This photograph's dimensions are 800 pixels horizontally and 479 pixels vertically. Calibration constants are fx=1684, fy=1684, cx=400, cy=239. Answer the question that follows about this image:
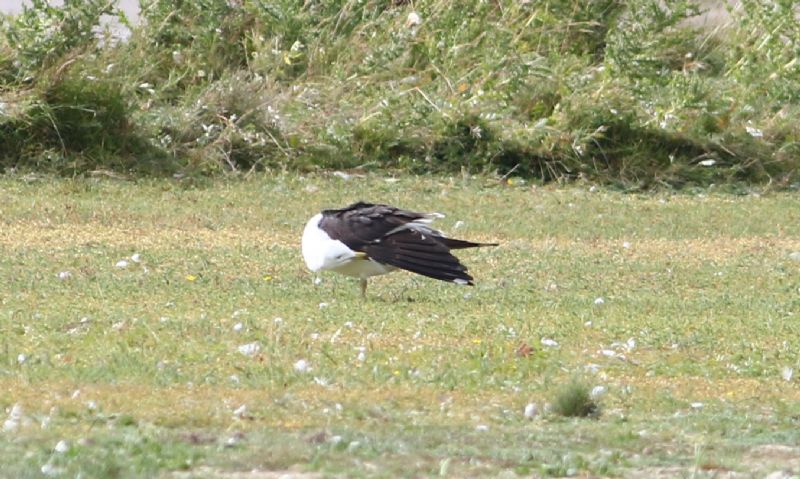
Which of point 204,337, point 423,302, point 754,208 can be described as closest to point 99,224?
point 423,302

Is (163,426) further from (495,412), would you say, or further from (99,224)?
(99,224)

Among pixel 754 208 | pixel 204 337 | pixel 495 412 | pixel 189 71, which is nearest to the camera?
pixel 495 412

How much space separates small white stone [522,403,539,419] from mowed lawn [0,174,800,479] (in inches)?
0.6

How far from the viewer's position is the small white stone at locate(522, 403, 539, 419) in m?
7.12

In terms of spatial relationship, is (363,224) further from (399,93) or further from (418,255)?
(399,93)

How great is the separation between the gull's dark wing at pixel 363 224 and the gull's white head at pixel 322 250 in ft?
0.12

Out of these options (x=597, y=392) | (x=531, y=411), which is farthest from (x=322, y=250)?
(x=531, y=411)

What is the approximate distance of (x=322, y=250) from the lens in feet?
33.4

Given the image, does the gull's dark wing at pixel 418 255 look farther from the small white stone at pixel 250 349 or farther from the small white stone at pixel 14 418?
the small white stone at pixel 14 418

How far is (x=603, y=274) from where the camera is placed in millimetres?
11742

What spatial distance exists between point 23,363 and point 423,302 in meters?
3.13

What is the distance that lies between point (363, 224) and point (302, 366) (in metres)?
2.42

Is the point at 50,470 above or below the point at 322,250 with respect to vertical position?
above

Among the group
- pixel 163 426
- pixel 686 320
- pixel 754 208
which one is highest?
pixel 163 426
